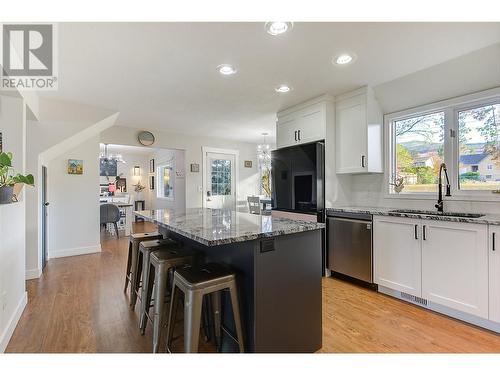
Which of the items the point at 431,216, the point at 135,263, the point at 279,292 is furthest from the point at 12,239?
the point at 431,216

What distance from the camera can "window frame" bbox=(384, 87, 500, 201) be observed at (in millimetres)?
2486

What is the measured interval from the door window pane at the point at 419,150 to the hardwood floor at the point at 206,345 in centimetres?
138

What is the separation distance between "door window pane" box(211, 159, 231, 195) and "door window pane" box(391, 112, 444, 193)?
3.89 m

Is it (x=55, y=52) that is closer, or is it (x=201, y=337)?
(x=201, y=337)

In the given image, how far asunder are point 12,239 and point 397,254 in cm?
340

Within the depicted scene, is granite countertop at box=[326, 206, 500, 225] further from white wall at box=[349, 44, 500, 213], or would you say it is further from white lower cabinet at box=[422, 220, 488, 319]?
white wall at box=[349, 44, 500, 213]

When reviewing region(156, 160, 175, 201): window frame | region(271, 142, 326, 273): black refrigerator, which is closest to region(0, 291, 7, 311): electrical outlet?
region(271, 142, 326, 273): black refrigerator

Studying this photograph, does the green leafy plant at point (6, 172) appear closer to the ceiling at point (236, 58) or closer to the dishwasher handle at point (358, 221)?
the ceiling at point (236, 58)

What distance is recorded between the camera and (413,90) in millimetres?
2867

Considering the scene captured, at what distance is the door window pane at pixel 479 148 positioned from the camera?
246 cm

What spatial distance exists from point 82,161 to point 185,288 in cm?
390
